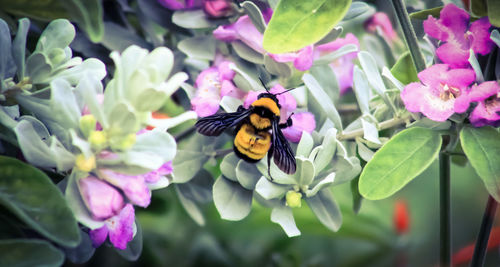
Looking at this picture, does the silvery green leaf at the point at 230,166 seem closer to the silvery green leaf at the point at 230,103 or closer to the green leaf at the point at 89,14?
the silvery green leaf at the point at 230,103

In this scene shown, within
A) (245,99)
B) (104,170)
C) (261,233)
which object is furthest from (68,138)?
(261,233)

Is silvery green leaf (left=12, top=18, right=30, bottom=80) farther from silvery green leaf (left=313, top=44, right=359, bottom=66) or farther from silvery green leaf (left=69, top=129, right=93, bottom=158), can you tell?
silvery green leaf (left=313, top=44, right=359, bottom=66)

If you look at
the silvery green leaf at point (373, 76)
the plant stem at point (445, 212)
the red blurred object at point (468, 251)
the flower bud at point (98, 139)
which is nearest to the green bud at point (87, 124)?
the flower bud at point (98, 139)

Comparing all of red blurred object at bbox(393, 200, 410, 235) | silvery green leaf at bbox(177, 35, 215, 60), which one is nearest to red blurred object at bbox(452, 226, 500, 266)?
red blurred object at bbox(393, 200, 410, 235)

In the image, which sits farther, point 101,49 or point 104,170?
point 101,49

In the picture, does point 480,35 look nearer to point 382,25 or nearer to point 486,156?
point 486,156

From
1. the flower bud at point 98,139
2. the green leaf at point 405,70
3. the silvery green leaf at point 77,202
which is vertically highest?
the flower bud at point 98,139

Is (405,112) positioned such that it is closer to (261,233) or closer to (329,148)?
(329,148)
